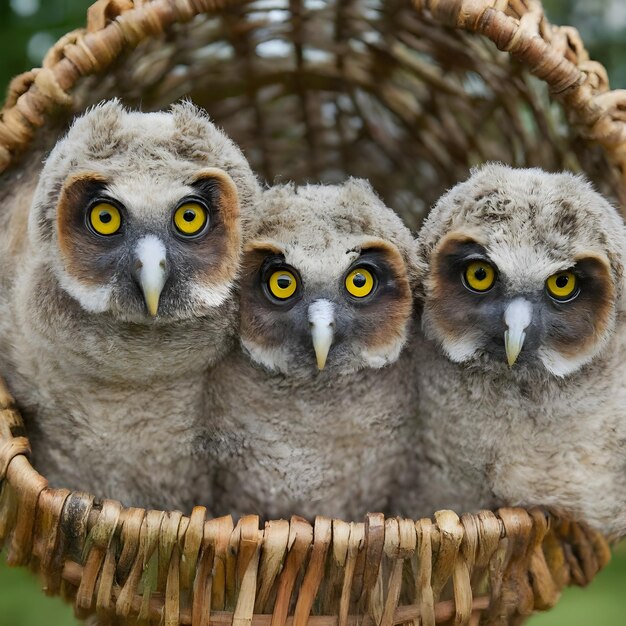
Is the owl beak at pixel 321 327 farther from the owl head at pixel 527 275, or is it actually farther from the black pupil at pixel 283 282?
the owl head at pixel 527 275

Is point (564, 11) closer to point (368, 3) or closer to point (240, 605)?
point (368, 3)

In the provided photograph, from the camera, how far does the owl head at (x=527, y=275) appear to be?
162 centimetres

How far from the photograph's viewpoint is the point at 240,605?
143 centimetres

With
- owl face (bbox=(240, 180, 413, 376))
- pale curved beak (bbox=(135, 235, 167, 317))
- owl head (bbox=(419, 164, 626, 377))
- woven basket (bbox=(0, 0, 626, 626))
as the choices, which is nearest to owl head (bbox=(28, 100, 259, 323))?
pale curved beak (bbox=(135, 235, 167, 317))

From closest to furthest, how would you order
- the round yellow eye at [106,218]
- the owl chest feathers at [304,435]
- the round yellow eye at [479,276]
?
the round yellow eye at [106,218], the round yellow eye at [479,276], the owl chest feathers at [304,435]

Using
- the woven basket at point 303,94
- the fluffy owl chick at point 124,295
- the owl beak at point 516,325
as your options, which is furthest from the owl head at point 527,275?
the fluffy owl chick at point 124,295

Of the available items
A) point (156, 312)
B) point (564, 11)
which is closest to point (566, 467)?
point (156, 312)

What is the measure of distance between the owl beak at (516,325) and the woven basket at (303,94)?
338 millimetres

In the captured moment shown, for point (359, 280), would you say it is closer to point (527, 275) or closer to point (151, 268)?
point (527, 275)

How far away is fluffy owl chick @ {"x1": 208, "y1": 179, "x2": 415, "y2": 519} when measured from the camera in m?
1.68

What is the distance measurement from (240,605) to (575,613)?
6.56 feet

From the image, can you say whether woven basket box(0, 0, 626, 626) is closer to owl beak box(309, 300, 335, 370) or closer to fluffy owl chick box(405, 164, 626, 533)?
fluffy owl chick box(405, 164, 626, 533)

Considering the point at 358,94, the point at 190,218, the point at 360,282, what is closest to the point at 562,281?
the point at 360,282

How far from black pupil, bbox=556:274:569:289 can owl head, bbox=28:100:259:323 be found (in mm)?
702
